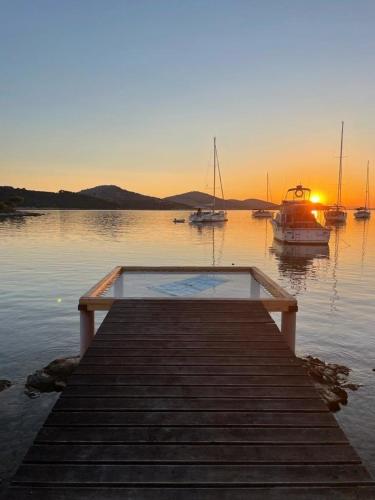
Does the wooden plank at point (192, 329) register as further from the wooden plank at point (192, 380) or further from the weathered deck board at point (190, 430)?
the wooden plank at point (192, 380)

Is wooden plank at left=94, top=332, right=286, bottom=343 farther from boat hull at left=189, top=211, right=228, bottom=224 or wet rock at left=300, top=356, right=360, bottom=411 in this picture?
boat hull at left=189, top=211, right=228, bottom=224

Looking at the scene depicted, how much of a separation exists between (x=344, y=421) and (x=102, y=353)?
517 cm

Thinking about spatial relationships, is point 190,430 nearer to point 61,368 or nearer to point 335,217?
point 61,368

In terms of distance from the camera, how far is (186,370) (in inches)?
233

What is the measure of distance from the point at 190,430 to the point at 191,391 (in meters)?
0.84

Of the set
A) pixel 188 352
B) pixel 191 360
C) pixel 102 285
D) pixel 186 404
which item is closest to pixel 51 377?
pixel 102 285

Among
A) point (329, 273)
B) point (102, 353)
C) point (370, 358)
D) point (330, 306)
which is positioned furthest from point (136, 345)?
point (329, 273)

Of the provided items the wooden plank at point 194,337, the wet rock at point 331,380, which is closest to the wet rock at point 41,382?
the wooden plank at point 194,337

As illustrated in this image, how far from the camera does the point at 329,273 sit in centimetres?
2745

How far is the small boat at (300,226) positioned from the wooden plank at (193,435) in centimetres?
3885

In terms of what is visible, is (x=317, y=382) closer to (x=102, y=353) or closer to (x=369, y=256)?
(x=102, y=353)

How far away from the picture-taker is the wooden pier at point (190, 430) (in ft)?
12.0

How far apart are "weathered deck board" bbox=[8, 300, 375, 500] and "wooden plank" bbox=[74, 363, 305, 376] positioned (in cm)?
3

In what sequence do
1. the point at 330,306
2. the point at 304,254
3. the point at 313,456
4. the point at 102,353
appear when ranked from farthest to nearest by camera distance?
the point at 304,254 → the point at 330,306 → the point at 102,353 → the point at 313,456
